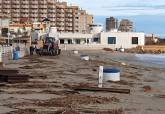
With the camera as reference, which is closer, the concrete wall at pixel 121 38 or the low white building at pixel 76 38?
the concrete wall at pixel 121 38

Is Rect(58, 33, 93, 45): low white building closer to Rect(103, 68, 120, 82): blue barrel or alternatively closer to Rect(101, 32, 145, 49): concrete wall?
Rect(101, 32, 145, 49): concrete wall

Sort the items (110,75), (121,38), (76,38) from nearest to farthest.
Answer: (110,75) → (121,38) → (76,38)

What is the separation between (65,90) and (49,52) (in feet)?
126

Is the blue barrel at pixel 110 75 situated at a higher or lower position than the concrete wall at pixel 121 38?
higher

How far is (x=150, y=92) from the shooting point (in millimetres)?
20859

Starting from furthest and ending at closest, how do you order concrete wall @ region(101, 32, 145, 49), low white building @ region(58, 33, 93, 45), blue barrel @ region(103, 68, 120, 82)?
low white building @ region(58, 33, 93, 45), concrete wall @ region(101, 32, 145, 49), blue barrel @ region(103, 68, 120, 82)

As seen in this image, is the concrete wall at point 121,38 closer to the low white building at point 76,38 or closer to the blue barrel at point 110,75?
the low white building at point 76,38

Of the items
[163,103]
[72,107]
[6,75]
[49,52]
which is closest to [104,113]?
[72,107]

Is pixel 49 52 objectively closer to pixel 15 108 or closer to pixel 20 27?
pixel 15 108

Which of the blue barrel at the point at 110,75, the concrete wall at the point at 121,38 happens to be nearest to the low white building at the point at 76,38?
the concrete wall at the point at 121,38

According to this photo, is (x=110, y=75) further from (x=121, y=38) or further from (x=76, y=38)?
(x=76, y=38)

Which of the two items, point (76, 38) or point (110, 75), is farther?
point (76, 38)

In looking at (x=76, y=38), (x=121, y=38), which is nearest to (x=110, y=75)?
(x=121, y=38)

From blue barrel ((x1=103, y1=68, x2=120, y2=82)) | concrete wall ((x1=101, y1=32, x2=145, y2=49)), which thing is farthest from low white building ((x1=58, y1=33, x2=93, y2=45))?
blue barrel ((x1=103, y1=68, x2=120, y2=82))
